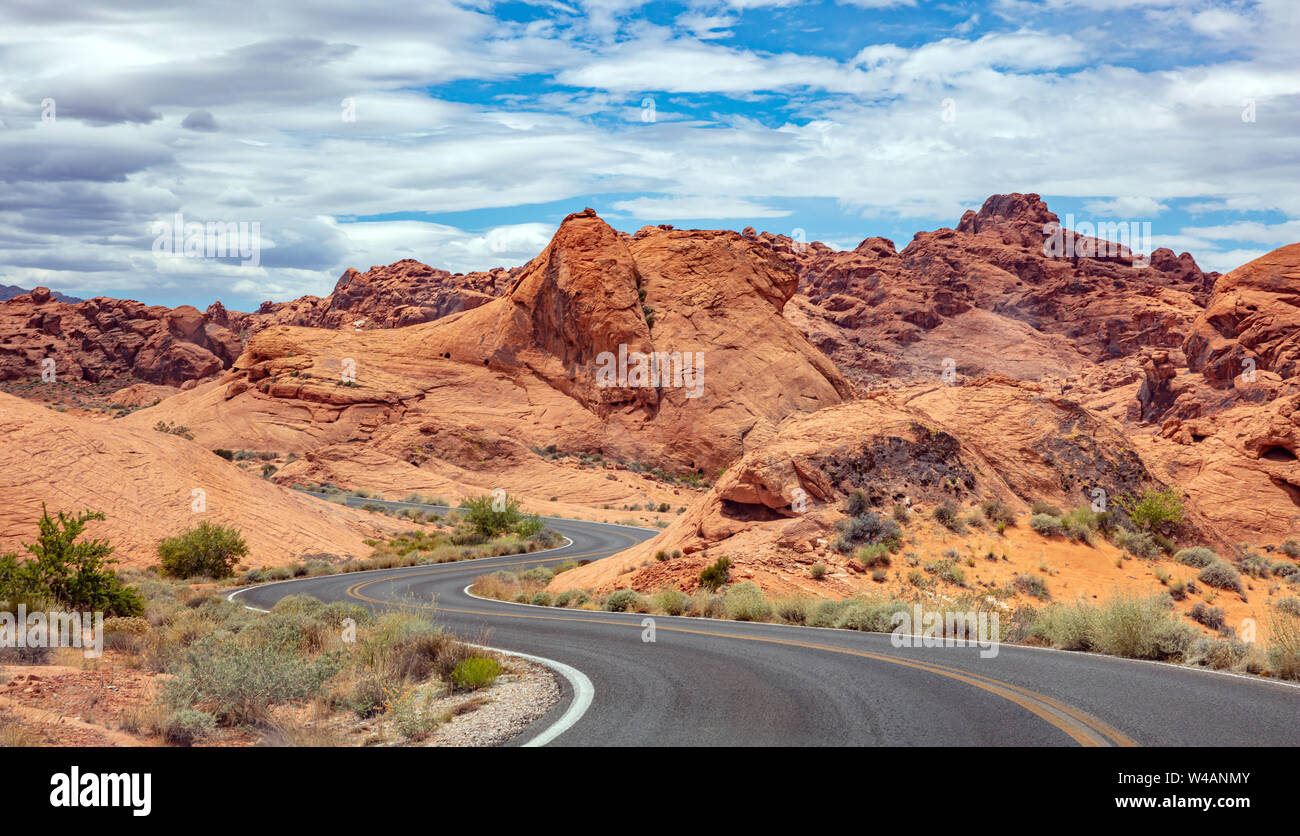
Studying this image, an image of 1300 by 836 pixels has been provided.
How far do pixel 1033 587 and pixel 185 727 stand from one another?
16.9 metres

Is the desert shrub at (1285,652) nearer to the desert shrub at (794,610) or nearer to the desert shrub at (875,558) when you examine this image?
the desert shrub at (794,610)

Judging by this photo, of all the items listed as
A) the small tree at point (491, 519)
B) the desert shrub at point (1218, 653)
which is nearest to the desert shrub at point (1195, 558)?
the desert shrub at point (1218, 653)

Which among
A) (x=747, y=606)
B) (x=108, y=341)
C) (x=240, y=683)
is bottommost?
(x=747, y=606)

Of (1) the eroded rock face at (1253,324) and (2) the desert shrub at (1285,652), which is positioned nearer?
(2) the desert shrub at (1285,652)

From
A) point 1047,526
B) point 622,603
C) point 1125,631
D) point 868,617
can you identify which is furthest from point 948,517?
point 1125,631

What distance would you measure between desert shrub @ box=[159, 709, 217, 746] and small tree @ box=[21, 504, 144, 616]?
7.60 m

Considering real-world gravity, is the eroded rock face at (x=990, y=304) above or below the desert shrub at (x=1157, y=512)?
above

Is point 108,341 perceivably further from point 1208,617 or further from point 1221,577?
point 1208,617

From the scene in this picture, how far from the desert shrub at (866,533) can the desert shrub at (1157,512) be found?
7.53 meters

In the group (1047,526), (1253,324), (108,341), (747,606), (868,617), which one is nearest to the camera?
(868,617)

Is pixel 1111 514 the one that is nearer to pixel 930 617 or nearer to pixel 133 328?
pixel 930 617

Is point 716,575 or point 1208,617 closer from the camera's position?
point 1208,617

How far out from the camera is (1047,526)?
21.4 meters

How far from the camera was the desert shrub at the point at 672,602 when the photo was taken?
57.3 ft
